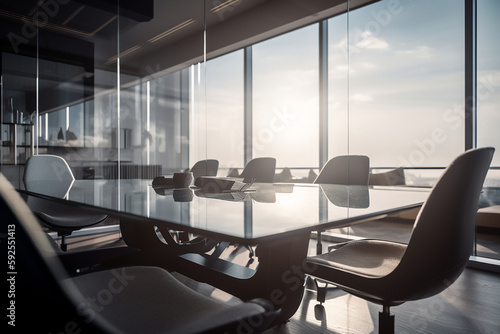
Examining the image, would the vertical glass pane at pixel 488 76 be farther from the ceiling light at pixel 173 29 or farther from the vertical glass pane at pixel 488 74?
the ceiling light at pixel 173 29

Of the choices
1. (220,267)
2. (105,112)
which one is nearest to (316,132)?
(105,112)

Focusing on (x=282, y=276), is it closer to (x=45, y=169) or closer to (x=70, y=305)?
(x=70, y=305)

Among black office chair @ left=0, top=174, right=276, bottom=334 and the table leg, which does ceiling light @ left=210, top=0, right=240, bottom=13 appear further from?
black office chair @ left=0, top=174, right=276, bottom=334

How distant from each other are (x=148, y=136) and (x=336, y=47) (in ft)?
10.3

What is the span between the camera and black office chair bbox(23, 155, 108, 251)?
233cm

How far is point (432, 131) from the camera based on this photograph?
12.6ft

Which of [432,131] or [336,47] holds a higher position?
[336,47]

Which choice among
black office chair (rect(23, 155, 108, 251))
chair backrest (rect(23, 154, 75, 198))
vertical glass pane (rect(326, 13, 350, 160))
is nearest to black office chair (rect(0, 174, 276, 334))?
black office chair (rect(23, 155, 108, 251))

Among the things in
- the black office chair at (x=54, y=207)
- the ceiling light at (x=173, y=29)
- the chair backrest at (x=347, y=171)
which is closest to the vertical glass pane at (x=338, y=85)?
the chair backrest at (x=347, y=171)

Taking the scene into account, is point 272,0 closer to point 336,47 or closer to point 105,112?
point 336,47

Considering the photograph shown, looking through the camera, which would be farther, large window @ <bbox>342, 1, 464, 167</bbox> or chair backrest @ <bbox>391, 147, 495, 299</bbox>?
large window @ <bbox>342, 1, 464, 167</bbox>

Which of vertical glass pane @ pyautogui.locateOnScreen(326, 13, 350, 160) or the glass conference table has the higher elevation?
vertical glass pane @ pyautogui.locateOnScreen(326, 13, 350, 160)

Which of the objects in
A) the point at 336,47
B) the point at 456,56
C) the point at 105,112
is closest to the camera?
the point at 456,56

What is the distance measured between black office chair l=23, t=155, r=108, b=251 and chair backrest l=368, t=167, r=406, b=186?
164 inches
